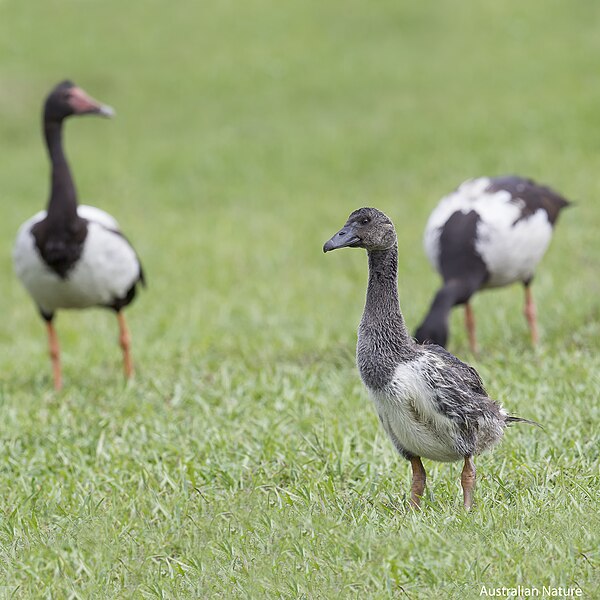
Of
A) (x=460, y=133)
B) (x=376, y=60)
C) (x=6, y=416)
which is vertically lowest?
(x=6, y=416)

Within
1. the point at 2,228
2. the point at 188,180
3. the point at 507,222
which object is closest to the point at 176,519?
the point at 507,222

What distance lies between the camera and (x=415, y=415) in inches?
166

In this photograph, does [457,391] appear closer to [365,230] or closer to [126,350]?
[365,230]

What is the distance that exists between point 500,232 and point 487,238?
121 millimetres

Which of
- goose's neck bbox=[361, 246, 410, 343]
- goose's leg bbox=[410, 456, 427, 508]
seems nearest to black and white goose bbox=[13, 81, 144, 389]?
goose's neck bbox=[361, 246, 410, 343]

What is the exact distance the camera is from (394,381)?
4219mm

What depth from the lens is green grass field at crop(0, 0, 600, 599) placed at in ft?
13.5

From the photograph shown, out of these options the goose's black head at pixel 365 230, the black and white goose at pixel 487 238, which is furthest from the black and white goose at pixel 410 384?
the black and white goose at pixel 487 238

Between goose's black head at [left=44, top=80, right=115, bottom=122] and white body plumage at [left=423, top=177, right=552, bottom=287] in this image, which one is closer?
white body plumage at [left=423, top=177, right=552, bottom=287]

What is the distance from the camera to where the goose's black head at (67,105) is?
8453 mm

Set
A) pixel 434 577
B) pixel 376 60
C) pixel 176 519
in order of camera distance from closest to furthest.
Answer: pixel 434 577 → pixel 176 519 → pixel 376 60

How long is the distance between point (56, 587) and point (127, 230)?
10680 millimetres

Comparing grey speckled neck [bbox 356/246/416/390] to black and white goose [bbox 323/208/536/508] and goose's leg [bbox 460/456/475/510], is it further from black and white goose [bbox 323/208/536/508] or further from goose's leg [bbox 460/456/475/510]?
goose's leg [bbox 460/456/475/510]

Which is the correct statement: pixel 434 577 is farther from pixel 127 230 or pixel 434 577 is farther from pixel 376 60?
pixel 376 60
